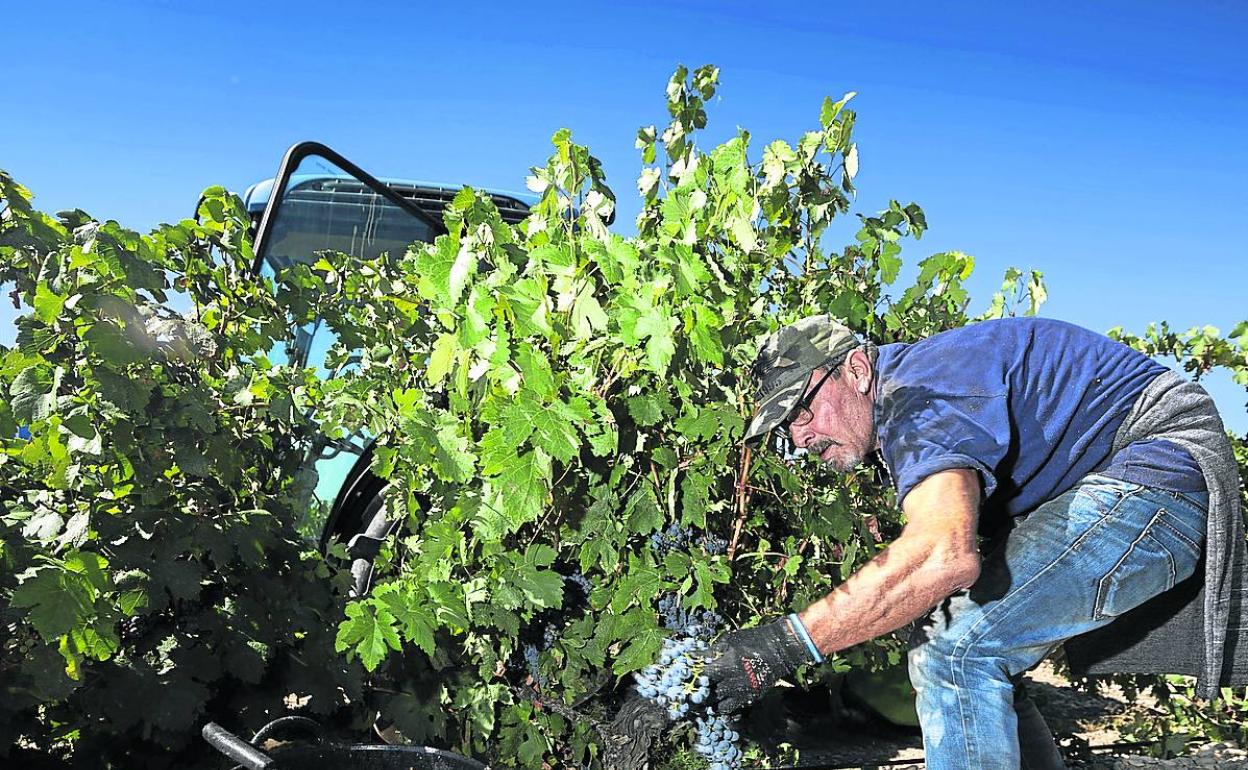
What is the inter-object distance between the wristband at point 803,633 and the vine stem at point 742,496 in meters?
0.39

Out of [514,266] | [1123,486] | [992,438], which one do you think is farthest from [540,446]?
[1123,486]

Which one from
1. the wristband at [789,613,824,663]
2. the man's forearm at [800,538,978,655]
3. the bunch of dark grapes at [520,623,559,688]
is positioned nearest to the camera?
the man's forearm at [800,538,978,655]

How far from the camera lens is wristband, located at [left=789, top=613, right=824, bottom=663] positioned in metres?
2.22

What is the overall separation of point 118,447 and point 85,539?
240 mm

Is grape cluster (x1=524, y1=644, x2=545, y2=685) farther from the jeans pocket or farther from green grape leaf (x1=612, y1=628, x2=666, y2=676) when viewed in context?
the jeans pocket

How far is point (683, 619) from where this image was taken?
2482mm

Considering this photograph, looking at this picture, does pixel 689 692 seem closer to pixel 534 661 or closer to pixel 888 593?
pixel 888 593

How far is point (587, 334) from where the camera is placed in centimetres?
219

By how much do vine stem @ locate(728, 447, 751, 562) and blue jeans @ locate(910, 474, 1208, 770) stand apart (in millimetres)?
502

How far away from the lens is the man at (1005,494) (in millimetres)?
2230

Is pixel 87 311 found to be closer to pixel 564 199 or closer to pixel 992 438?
pixel 564 199

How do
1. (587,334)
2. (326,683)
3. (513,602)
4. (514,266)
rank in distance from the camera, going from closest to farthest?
(587,334), (514,266), (513,602), (326,683)

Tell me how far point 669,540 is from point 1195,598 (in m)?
1.42

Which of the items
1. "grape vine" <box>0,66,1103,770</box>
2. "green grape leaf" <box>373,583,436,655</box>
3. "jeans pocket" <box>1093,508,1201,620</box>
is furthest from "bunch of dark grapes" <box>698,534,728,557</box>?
"jeans pocket" <box>1093,508,1201,620</box>
